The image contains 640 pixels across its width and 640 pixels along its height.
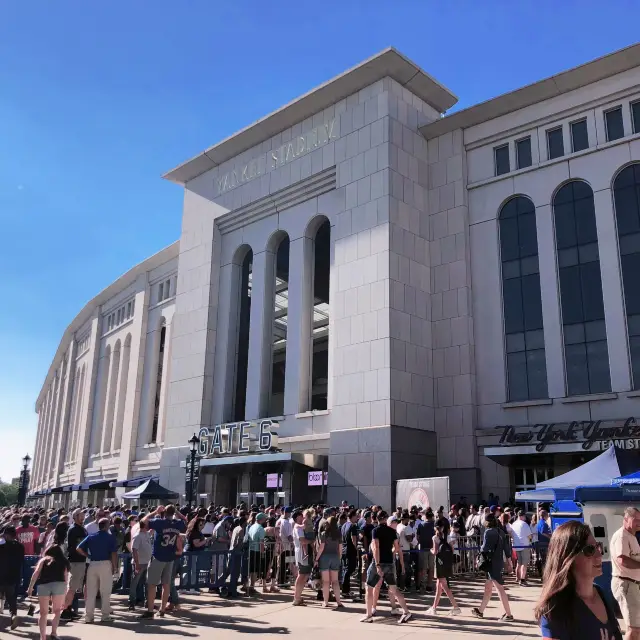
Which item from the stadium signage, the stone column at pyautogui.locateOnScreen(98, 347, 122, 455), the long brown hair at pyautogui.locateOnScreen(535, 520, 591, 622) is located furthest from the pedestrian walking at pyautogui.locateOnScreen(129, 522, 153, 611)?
the stone column at pyautogui.locateOnScreen(98, 347, 122, 455)

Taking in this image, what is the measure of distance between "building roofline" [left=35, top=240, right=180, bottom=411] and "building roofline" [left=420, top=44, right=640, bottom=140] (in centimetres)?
2087

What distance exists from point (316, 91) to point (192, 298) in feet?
43.5

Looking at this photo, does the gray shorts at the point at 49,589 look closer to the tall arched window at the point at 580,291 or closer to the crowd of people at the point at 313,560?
the crowd of people at the point at 313,560

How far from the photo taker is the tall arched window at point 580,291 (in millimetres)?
25219

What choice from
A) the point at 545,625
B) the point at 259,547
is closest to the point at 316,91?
the point at 259,547

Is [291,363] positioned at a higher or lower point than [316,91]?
lower

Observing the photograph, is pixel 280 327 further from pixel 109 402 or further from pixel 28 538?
pixel 28 538

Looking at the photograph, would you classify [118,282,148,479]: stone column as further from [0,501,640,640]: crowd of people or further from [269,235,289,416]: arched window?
[0,501,640,640]: crowd of people

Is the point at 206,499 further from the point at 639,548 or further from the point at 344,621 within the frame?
the point at 639,548

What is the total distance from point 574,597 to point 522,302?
25.2 meters

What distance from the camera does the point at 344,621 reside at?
12102 mm

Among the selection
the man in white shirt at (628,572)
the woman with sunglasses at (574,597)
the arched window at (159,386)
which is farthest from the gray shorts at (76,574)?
the arched window at (159,386)

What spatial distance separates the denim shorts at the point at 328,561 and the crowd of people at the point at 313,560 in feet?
0.09

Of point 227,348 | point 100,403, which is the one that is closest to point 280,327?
point 227,348
